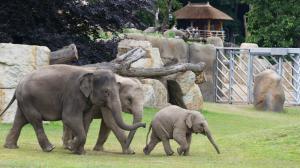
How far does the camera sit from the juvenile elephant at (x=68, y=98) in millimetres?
13688

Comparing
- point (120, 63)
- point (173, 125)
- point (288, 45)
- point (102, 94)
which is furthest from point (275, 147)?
point (288, 45)

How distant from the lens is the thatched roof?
71.3 metres

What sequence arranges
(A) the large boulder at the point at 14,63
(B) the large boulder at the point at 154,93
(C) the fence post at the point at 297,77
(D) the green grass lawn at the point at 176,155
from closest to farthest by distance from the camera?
(D) the green grass lawn at the point at 176,155, (A) the large boulder at the point at 14,63, (B) the large boulder at the point at 154,93, (C) the fence post at the point at 297,77

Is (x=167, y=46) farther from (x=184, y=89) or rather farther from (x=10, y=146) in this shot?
(x=10, y=146)

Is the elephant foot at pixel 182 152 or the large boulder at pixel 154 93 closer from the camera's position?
the elephant foot at pixel 182 152

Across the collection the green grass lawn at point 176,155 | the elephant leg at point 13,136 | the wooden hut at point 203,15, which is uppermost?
the elephant leg at point 13,136

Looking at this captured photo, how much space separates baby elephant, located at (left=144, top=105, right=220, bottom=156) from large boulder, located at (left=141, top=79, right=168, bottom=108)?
995 centimetres

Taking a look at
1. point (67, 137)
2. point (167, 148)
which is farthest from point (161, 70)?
point (167, 148)

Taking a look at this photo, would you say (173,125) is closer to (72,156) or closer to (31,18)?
(72,156)

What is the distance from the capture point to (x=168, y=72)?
24344 millimetres

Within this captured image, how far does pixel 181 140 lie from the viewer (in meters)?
14.4

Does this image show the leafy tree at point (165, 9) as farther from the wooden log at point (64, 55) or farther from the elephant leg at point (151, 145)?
the elephant leg at point (151, 145)

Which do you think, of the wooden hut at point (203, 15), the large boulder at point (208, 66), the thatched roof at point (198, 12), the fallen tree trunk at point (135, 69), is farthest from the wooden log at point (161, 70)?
the thatched roof at point (198, 12)

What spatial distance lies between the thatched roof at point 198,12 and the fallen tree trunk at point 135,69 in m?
46.3
